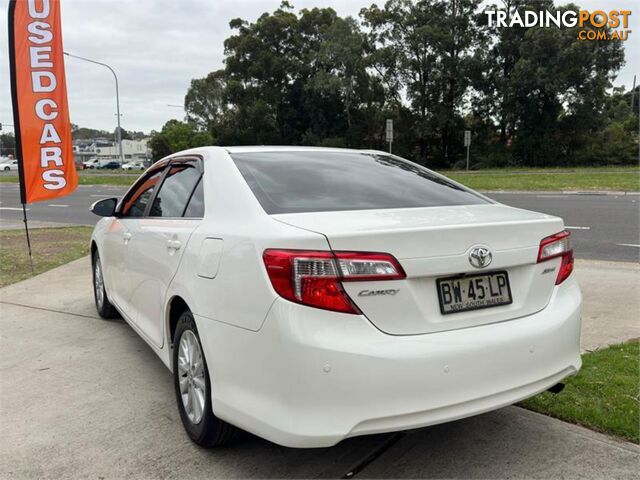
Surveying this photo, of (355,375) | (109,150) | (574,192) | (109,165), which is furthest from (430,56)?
(109,150)

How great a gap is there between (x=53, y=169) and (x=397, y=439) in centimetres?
738

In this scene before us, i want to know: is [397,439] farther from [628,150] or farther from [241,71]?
[241,71]

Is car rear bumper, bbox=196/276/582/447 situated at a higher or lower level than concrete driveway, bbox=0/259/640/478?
higher

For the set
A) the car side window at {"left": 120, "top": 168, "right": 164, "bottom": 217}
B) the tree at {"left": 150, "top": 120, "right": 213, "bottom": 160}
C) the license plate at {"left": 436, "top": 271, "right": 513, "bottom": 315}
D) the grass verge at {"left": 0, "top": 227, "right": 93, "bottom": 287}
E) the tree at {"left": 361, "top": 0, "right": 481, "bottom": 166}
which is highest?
the tree at {"left": 361, "top": 0, "right": 481, "bottom": 166}

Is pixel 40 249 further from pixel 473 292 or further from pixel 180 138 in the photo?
pixel 180 138

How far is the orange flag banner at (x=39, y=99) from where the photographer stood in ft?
26.6

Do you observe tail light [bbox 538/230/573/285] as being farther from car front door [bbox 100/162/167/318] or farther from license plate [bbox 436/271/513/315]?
car front door [bbox 100/162/167/318]

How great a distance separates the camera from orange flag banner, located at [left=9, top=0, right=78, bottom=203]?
26.6ft

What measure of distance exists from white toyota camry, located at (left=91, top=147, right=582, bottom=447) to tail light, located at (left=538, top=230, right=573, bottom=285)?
0.04 feet

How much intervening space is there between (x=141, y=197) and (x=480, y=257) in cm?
281

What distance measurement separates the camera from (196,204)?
325 centimetres

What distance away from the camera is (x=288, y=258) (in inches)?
91.4

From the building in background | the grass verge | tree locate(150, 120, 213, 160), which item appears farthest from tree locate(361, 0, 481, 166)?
the building in background

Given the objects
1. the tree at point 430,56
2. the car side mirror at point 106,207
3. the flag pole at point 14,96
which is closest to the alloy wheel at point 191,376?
the car side mirror at point 106,207
